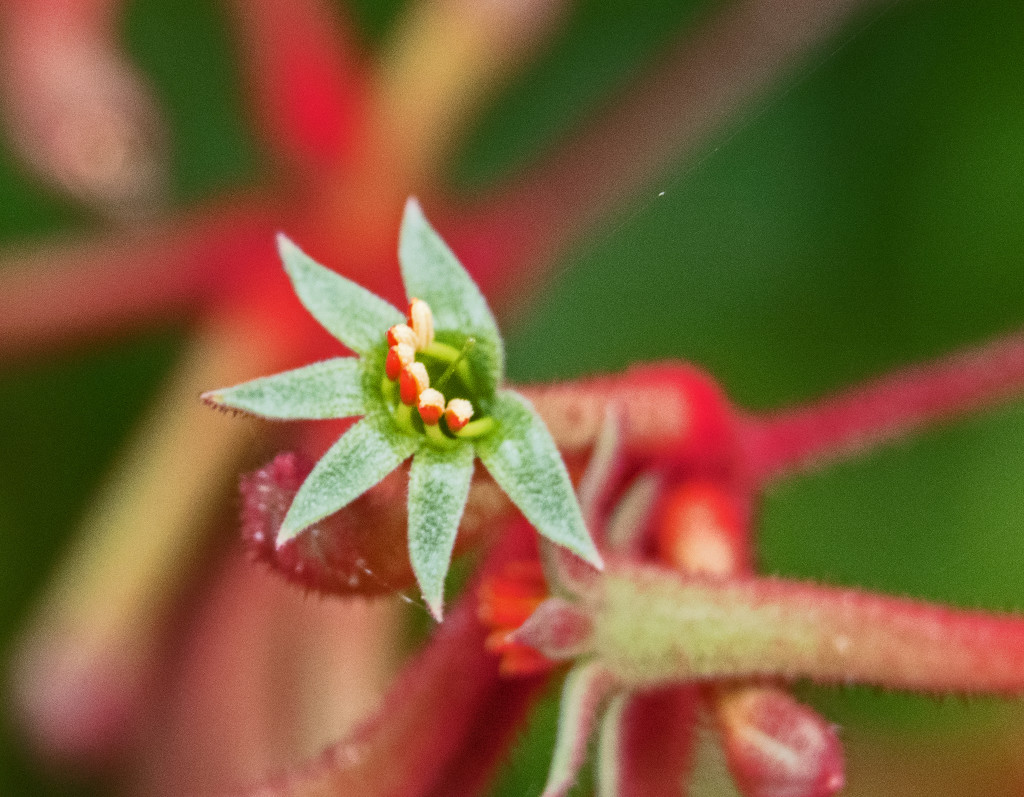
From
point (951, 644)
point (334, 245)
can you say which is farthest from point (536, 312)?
point (951, 644)

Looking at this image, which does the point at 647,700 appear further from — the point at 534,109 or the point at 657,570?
the point at 534,109

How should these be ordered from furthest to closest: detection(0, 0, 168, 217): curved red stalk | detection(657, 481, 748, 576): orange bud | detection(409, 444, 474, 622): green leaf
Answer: detection(0, 0, 168, 217): curved red stalk
detection(657, 481, 748, 576): orange bud
detection(409, 444, 474, 622): green leaf

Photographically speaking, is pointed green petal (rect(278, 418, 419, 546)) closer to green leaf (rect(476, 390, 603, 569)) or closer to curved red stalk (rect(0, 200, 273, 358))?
green leaf (rect(476, 390, 603, 569))

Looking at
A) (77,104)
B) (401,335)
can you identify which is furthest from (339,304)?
(77,104)

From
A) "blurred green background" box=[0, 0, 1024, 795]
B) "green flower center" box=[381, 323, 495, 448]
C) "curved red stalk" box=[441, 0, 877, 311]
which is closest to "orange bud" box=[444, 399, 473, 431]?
"green flower center" box=[381, 323, 495, 448]

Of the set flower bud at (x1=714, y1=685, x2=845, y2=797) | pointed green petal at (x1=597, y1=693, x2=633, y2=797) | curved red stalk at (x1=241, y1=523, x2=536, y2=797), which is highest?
curved red stalk at (x1=241, y1=523, x2=536, y2=797)

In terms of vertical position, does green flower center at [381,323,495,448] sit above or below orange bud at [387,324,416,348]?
below

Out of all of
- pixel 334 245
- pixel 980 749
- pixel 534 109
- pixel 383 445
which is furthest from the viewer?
pixel 534 109
